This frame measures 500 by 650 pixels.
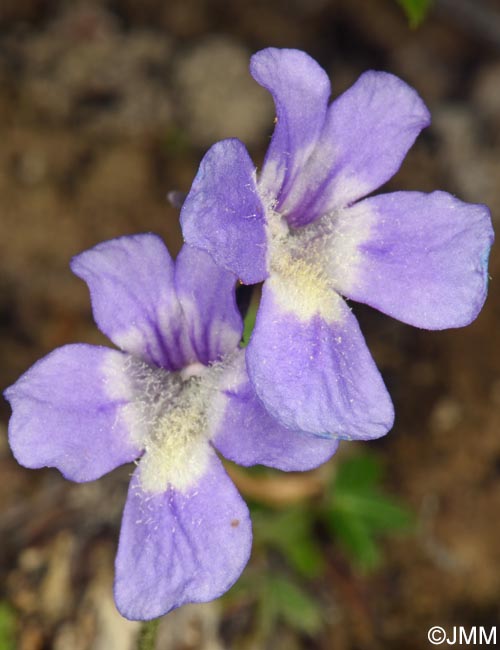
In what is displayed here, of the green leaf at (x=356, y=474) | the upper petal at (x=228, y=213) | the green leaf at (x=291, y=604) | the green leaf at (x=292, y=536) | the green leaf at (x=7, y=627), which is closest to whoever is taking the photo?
the upper petal at (x=228, y=213)

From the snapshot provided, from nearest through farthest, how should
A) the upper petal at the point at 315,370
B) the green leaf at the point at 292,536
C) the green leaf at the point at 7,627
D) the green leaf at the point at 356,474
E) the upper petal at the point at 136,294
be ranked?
the upper petal at the point at 315,370, the upper petal at the point at 136,294, the green leaf at the point at 7,627, the green leaf at the point at 292,536, the green leaf at the point at 356,474

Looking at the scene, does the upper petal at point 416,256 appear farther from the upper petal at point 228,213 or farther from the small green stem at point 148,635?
the small green stem at point 148,635

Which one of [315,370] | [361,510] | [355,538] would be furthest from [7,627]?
[315,370]

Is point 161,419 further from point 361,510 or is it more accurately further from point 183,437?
point 361,510

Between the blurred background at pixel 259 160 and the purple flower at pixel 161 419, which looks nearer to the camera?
the purple flower at pixel 161 419

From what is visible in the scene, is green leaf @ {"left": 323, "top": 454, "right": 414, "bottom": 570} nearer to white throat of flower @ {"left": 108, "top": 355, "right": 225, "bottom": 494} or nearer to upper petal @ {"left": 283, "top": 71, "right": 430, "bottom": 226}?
white throat of flower @ {"left": 108, "top": 355, "right": 225, "bottom": 494}

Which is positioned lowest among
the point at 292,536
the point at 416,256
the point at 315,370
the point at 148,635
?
the point at 292,536

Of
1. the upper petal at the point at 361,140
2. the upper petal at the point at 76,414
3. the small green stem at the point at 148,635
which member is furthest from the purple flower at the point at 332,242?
the small green stem at the point at 148,635
